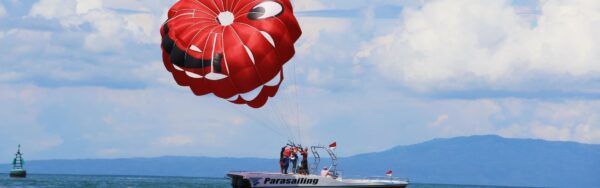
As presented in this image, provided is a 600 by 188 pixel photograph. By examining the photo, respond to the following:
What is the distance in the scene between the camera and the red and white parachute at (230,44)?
5431 cm

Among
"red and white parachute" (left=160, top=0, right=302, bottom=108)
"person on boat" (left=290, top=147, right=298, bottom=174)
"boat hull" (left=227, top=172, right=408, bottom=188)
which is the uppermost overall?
"red and white parachute" (left=160, top=0, right=302, bottom=108)

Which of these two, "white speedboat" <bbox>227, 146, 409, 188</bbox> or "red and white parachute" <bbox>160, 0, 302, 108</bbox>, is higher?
"red and white parachute" <bbox>160, 0, 302, 108</bbox>

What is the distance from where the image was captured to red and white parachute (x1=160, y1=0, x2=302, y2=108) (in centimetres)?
5431

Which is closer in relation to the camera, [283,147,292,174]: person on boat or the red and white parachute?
the red and white parachute

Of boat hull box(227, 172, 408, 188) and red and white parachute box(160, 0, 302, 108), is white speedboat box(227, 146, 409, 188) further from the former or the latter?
red and white parachute box(160, 0, 302, 108)

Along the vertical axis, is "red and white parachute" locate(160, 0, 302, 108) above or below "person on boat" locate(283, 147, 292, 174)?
above

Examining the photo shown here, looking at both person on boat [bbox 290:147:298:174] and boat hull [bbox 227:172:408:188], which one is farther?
person on boat [bbox 290:147:298:174]

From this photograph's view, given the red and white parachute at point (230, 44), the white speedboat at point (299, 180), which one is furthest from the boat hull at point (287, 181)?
the red and white parachute at point (230, 44)

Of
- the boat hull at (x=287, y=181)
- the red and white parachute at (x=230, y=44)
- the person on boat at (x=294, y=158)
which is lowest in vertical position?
the boat hull at (x=287, y=181)

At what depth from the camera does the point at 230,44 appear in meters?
54.4

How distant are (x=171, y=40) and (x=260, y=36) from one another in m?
4.36

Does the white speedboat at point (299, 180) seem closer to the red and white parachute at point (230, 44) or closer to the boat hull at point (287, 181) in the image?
the boat hull at point (287, 181)

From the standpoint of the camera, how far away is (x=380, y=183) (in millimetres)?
61969

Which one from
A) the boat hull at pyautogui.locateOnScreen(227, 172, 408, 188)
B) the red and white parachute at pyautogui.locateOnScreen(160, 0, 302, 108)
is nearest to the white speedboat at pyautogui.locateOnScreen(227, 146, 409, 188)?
the boat hull at pyautogui.locateOnScreen(227, 172, 408, 188)
